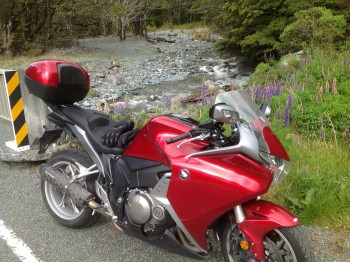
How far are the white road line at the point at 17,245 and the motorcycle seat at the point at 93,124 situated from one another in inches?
41.6

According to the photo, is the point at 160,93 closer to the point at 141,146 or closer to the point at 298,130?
the point at 298,130

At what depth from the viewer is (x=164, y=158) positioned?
9.07ft

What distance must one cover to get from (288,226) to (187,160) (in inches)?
30.1

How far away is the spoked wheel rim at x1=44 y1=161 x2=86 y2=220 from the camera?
12.0 ft

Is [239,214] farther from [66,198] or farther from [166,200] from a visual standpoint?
[66,198]

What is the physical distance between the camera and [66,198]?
3.79 m

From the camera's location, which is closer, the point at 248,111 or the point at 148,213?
the point at 248,111

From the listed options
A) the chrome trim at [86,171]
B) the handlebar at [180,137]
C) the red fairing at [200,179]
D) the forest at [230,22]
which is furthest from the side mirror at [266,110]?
the forest at [230,22]

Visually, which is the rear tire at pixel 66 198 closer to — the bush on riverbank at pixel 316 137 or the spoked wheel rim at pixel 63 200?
the spoked wheel rim at pixel 63 200

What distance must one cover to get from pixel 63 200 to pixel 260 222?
6.97 ft

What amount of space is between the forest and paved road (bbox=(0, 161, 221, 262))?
293 inches

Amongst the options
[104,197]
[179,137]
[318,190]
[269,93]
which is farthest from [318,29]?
[179,137]

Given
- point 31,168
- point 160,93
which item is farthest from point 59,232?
point 160,93

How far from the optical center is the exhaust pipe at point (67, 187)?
3.31 metres
